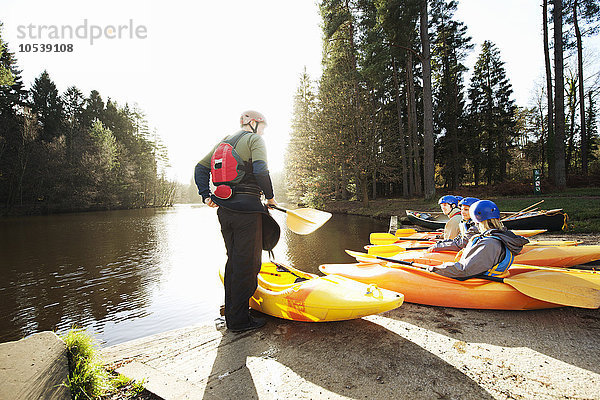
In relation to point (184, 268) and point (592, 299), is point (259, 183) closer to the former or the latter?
point (592, 299)

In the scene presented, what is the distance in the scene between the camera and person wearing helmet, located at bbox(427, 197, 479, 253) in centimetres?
390

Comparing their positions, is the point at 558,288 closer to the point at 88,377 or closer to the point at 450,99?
the point at 88,377

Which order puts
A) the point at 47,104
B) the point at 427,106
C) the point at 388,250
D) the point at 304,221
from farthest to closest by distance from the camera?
the point at 47,104, the point at 427,106, the point at 388,250, the point at 304,221

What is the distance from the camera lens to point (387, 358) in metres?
2.06

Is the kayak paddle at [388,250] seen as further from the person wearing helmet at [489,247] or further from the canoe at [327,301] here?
the canoe at [327,301]

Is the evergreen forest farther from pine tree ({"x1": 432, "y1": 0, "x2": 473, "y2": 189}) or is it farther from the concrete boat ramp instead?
the concrete boat ramp

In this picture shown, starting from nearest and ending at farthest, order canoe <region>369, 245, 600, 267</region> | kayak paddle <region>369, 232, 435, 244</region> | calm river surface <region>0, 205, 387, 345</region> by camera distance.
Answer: canoe <region>369, 245, 600, 267</region>, calm river surface <region>0, 205, 387, 345</region>, kayak paddle <region>369, 232, 435, 244</region>

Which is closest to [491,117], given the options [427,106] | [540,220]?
[427,106]

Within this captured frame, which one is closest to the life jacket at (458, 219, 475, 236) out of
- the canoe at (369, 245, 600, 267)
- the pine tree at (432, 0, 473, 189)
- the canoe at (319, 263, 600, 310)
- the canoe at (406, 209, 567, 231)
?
the canoe at (369, 245, 600, 267)

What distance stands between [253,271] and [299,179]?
23058mm

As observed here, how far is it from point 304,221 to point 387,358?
1.55 m

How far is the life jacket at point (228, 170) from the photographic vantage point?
2.72 m

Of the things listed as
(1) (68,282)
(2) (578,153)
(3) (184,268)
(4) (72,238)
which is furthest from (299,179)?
(2) (578,153)

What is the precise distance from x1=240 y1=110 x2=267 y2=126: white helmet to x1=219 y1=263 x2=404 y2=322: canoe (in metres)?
1.70
